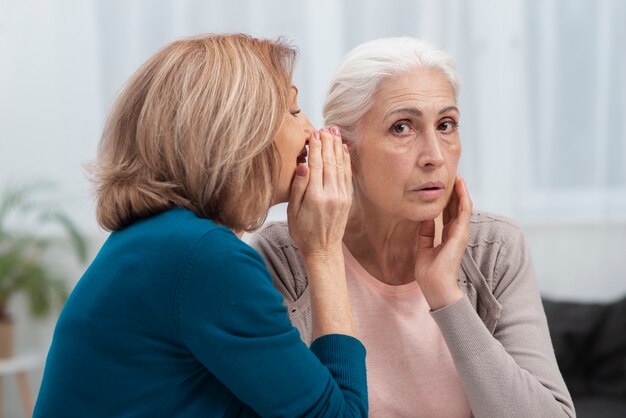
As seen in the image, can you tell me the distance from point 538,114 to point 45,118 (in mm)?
2227

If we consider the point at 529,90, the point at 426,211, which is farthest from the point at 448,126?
the point at 529,90

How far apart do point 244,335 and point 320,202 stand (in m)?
0.38

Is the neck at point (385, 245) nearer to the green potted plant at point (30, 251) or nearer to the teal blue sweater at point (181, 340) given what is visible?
the teal blue sweater at point (181, 340)

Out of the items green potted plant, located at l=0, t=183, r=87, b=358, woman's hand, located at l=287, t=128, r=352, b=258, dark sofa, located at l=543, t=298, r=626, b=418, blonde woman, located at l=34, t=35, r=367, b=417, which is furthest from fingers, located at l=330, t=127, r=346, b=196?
green potted plant, located at l=0, t=183, r=87, b=358

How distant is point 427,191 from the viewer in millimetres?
1786

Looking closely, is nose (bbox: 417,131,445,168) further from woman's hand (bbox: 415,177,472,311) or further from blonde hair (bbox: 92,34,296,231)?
blonde hair (bbox: 92,34,296,231)

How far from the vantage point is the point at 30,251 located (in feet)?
12.8

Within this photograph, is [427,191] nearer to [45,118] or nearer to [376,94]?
[376,94]

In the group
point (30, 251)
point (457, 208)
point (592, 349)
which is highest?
point (457, 208)

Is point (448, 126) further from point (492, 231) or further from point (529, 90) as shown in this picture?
point (529, 90)

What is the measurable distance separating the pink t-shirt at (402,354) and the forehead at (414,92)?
0.36 m

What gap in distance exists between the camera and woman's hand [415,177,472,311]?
1.63 metres

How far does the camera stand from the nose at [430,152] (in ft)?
5.80

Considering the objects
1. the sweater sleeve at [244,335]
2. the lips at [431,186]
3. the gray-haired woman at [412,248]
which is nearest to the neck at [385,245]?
the gray-haired woman at [412,248]
